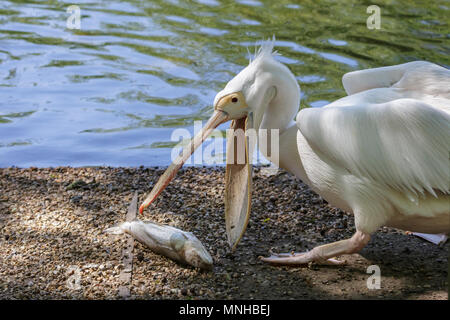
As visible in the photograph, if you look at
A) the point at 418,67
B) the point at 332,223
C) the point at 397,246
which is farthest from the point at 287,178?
the point at 418,67

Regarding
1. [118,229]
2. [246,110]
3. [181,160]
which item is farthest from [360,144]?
[118,229]

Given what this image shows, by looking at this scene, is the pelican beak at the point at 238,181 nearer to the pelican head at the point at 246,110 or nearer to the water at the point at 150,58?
the pelican head at the point at 246,110

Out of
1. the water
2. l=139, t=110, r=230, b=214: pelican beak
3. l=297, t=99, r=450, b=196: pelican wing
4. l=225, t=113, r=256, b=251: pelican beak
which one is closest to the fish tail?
l=139, t=110, r=230, b=214: pelican beak

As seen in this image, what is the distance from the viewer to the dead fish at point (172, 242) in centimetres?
292

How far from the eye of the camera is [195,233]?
334cm

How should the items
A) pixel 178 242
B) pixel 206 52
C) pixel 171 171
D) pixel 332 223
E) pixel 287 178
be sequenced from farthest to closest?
1. pixel 206 52
2. pixel 287 178
3. pixel 332 223
4. pixel 171 171
5. pixel 178 242

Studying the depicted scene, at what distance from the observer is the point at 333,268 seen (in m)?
3.07

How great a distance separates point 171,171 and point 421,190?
120 centimetres

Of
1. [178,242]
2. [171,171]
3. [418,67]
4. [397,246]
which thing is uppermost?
[418,67]

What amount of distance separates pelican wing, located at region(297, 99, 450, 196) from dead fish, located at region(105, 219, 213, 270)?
727 millimetres

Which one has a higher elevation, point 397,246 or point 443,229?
point 443,229

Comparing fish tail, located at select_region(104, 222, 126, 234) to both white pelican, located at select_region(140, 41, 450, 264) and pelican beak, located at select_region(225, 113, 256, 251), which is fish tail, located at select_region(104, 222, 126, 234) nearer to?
white pelican, located at select_region(140, 41, 450, 264)
